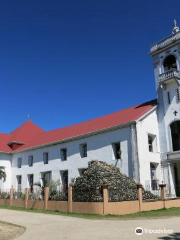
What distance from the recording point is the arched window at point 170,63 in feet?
78.0

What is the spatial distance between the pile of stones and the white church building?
11.4 ft

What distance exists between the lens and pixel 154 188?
70.0ft

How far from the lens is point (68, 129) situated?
30328 millimetres

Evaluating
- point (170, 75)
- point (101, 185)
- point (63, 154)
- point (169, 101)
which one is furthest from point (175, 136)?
point (63, 154)

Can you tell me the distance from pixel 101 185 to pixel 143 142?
7011 millimetres

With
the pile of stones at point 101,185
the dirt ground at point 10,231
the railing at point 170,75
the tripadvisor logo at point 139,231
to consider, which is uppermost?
the railing at point 170,75

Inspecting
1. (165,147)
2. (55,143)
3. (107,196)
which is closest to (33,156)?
(55,143)

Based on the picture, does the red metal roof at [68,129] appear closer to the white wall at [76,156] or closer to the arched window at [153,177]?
the white wall at [76,156]

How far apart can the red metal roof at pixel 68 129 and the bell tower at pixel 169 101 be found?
1.35 meters

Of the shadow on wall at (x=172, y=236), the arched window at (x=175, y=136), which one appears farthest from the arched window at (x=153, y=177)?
the shadow on wall at (x=172, y=236)

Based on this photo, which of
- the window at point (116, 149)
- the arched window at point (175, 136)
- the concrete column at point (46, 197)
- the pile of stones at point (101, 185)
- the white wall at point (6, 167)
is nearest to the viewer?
the pile of stones at point (101, 185)

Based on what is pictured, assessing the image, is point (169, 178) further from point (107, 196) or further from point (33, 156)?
point (33, 156)

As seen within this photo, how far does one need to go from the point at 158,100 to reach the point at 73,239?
58.7ft

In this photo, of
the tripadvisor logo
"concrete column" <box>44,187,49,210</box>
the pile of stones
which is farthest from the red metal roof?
the tripadvisor logo
